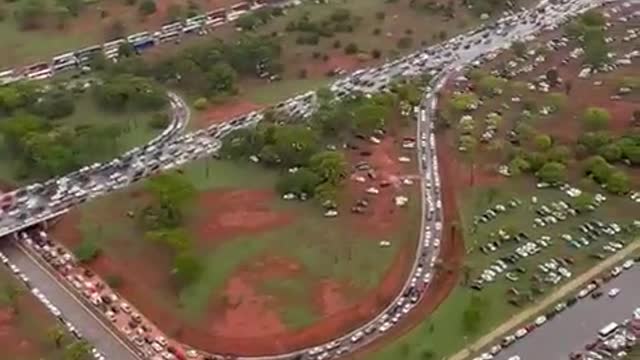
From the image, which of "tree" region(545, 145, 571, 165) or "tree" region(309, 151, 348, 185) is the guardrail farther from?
"tree" region(545, 145, 571, 165)

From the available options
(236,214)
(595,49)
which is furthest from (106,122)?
(595,49)

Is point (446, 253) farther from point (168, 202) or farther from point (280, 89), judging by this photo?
point (280, 89)

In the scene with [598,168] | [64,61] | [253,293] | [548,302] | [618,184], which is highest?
[64,61]

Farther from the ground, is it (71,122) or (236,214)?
(71,122)

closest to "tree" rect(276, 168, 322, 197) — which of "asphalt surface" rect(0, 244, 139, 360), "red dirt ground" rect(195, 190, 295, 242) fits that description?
"red dirt ground" rect(195, 190, 295, 242)

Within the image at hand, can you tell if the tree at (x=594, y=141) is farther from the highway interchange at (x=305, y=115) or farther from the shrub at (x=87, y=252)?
the shrub at (x=87, y=252)

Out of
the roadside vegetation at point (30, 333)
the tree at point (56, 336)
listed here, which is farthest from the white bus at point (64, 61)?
the tree at point (56, 336)

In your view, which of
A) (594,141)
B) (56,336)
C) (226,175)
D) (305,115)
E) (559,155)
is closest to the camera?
(56,336)

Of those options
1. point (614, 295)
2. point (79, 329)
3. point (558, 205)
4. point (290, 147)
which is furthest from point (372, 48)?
point (79, 329)
